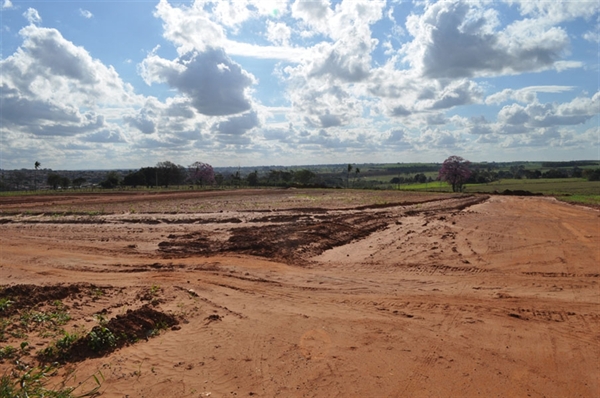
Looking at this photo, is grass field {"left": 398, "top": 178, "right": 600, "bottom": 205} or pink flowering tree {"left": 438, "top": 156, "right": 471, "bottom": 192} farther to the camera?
pink flowering tree {"left": 438, "top": 156, "right": 471, "bottom": 192}

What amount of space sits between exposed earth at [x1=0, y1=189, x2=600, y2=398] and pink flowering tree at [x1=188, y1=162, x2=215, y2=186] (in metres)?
64.6

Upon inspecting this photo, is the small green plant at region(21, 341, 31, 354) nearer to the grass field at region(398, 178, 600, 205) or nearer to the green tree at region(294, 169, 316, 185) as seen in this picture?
the grass field at region(398, 178, 600, 205)

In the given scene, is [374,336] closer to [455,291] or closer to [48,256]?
[455,291]

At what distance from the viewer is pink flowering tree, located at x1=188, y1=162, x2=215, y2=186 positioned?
262 ft

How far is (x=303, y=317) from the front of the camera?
823 cm

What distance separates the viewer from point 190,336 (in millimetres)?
7254

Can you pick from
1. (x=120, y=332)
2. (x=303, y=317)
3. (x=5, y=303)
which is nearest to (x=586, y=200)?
(x=303, y=317)

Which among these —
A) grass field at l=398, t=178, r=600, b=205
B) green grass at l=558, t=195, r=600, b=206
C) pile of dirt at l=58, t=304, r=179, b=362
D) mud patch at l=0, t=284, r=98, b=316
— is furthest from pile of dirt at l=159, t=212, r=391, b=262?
grass field at l=398, t=178, r=600, b=205

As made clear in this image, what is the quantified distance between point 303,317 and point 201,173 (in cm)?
7461

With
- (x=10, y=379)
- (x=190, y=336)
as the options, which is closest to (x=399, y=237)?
(x=190, y=336)

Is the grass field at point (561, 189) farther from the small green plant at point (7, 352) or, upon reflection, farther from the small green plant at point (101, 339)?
the small green plant at point (7, 352)

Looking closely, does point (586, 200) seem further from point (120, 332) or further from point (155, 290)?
point (120, 332)

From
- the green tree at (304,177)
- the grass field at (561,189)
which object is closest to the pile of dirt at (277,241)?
the grass field at (561,189)

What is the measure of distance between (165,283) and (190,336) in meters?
3.35
